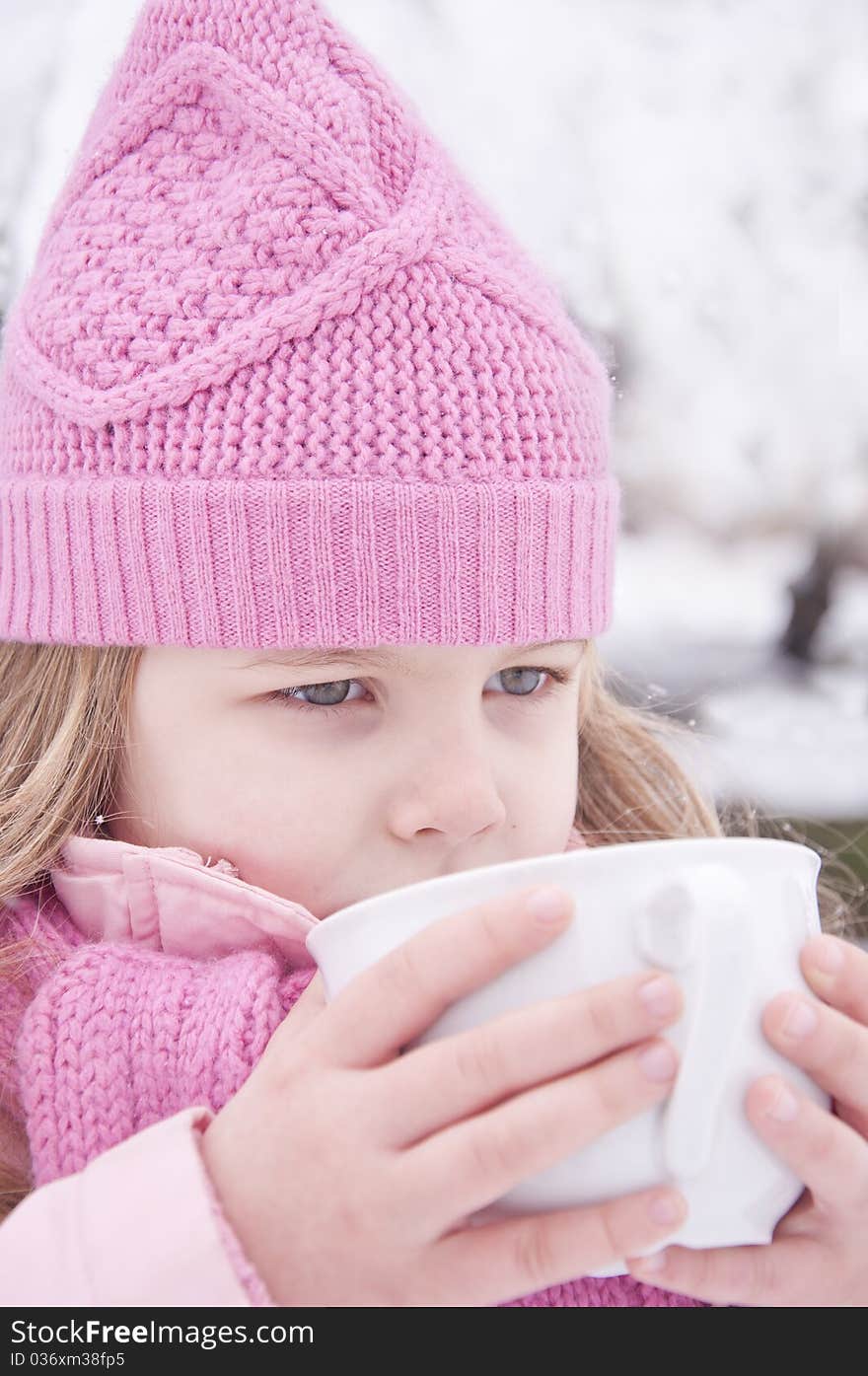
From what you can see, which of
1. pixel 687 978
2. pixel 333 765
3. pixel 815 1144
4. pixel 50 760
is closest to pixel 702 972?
pixel 687 978

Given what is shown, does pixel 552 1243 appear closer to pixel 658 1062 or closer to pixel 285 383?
pixel 658 1062

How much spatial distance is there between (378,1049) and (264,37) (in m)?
0.72

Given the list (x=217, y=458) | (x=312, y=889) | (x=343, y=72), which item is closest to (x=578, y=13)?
(x=343, y=72)

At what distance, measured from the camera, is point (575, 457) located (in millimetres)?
962

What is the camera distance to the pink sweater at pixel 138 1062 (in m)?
0.62

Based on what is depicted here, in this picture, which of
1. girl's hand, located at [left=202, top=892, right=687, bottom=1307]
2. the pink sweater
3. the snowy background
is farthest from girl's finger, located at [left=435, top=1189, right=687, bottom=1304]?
the snowy background

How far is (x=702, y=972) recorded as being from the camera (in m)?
0.54

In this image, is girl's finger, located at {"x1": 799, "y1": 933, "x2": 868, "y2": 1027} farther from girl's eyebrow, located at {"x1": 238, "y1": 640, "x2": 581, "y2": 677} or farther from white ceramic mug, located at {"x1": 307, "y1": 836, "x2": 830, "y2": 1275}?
girl's eyebrow, located at {"x1": 238, "y1": 640, "x2": 581, "y2": 677}

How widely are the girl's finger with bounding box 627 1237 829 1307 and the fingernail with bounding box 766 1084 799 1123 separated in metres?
0.10

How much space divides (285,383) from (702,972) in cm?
50
